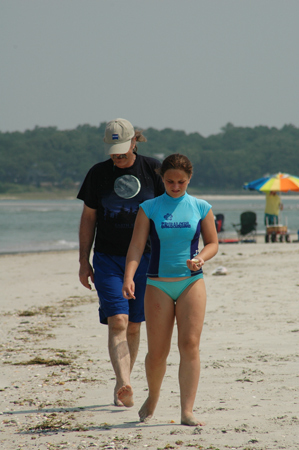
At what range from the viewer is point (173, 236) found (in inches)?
133

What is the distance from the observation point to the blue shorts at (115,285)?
3898mm

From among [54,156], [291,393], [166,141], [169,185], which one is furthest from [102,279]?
[166,141]

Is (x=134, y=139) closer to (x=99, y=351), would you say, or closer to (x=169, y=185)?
(x=169, y=185)

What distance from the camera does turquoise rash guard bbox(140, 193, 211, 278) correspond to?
11.1 feet

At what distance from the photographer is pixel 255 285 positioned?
29.9 feet

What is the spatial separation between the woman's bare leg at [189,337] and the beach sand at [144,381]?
14 centimetres

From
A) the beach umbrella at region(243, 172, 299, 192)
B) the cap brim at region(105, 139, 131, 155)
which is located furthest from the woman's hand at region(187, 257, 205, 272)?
the beach umbrella at region(243, 172, 299, 192)

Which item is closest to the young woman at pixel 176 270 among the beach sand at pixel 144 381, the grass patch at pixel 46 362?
the beach sand at pixel 144 381

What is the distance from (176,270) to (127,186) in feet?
2.81

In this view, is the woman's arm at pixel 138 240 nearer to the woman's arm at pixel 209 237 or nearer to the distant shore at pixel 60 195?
the woman's arm at pixel 209 237

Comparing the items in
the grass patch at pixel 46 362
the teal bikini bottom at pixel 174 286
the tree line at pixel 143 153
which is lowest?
the grass patch at pixel 46 362

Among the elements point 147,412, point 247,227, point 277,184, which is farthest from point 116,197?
point 247,227

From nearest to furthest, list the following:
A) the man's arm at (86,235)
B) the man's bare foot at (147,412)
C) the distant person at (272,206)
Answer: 1. the man's bare foot at (147,412)
2. the man's arm at (86,235)
3. the distant person at (272,206)

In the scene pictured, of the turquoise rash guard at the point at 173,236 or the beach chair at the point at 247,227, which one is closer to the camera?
the turquoise rash guard at the point at 173,236
